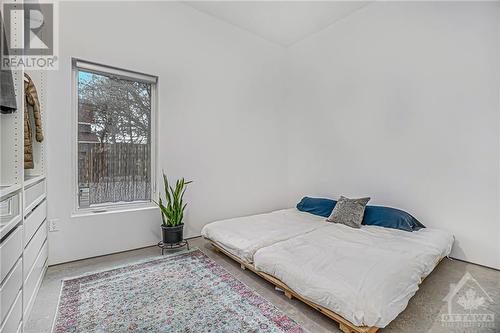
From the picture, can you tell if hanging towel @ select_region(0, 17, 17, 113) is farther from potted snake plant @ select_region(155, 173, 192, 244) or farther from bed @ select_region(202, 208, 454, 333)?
bed @ select_region(202, 208, 454, 333)

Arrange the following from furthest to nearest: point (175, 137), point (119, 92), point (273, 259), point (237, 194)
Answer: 1. point (237, 194)
2. point (175, 137)
3. point (119, 92)
4. point (273, 259)

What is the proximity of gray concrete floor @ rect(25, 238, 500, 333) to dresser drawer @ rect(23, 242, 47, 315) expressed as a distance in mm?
85

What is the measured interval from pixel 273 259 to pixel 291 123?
290 cm

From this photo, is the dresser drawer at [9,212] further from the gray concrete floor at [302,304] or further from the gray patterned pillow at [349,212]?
the gray patterned pillow at [349,212]

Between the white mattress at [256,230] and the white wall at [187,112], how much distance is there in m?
0.73

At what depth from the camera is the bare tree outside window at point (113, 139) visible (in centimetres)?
280

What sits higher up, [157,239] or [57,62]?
[57,62]

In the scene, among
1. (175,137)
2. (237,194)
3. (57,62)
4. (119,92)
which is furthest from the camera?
(237,194)

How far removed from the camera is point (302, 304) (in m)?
1.90

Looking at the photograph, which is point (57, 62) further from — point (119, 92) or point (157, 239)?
point (157, 239)

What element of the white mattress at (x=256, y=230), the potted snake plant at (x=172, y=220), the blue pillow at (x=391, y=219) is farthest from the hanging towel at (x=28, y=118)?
the blue pillow at (x=391, y=219)

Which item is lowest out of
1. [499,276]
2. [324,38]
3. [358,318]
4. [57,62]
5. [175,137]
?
[499,276]

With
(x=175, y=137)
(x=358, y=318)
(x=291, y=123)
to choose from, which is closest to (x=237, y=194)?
(x=175, y=137)

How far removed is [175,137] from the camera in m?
3.26
